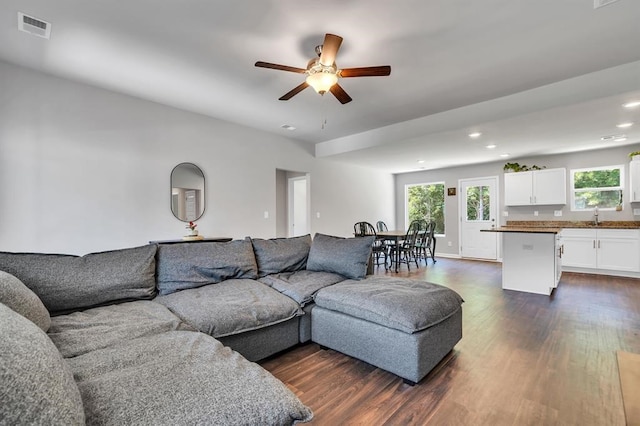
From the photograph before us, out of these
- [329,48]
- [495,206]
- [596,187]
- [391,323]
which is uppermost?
[329,48]

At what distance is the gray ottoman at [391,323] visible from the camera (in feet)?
6.27

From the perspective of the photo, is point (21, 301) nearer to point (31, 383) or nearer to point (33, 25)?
point (31, 383)

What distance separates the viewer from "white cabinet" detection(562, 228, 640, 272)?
5.06m

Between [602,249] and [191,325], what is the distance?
687cm

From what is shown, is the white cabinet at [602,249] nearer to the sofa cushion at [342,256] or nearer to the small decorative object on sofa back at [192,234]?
the sofa cushion at [342,256]

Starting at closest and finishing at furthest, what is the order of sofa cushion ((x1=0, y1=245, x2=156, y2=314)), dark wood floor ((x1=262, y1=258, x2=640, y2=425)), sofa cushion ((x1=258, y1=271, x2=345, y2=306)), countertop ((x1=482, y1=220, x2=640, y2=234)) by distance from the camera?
dark wood floor ((x1=262, y1=258, x2=640, y2=425)) → sofa cushion ((x1=0, y1=245, x2=156, y2=314)) → sofa cushion ((x1=258, y1=271, x2=345, y2=306)) → countertop ((x1=482, y1=220, x2=640, y2=234))

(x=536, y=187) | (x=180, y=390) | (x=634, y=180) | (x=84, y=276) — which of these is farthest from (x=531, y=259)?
(x=84, y=276)

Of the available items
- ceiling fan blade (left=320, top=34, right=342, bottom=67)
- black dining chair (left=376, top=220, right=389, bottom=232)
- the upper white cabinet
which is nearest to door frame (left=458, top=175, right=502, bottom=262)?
the upper white cabinet

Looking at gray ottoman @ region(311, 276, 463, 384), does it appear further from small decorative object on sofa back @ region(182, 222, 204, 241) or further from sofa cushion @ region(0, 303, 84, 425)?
small decorative object on sofa back @ region(182, 222, 204, 241)

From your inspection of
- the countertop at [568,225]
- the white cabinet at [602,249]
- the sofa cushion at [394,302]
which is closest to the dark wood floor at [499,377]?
the sofa cushion at [394,302]

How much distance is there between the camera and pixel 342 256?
2.90 m

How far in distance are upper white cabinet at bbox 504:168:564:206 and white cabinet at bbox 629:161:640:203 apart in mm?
912

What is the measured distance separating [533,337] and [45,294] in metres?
3.81

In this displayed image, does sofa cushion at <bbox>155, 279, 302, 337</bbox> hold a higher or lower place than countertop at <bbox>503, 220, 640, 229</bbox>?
lower
